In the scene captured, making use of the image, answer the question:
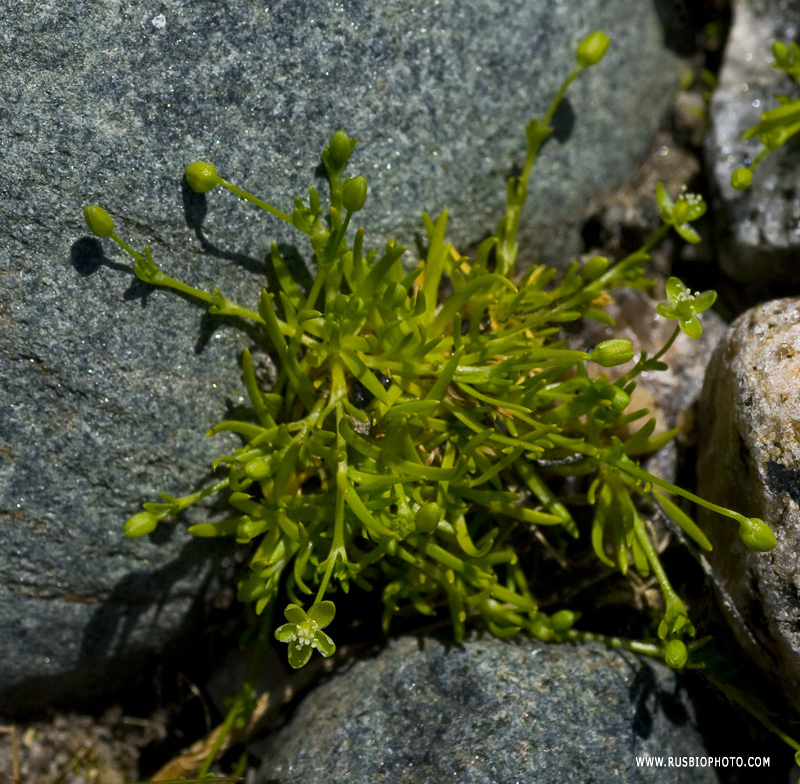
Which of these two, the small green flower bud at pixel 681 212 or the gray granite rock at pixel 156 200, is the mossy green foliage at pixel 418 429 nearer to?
the small green flower bud at pixel 681 212

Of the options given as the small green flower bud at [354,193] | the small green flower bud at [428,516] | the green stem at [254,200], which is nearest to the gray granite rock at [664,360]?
the small green flower bud at [428,516]

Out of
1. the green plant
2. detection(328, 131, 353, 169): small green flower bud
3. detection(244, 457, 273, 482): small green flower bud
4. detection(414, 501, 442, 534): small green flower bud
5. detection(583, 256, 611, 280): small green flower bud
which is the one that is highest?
the green plant

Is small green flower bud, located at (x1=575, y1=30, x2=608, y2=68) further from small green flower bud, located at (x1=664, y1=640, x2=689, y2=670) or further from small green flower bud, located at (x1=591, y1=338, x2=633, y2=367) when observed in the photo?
small green flower bud, located at (x1=664, y1=640, x2=689, y2=670)

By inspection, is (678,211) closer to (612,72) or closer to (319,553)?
(612,72)

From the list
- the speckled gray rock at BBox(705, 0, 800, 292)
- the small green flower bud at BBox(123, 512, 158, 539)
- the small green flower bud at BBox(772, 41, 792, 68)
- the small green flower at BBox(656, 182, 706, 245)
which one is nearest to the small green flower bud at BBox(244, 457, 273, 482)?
the small green flower bud at BBox(123, 512, 158, 539)

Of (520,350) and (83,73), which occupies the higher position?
(83,73)

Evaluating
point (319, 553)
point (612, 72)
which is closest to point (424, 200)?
point (612, 72)

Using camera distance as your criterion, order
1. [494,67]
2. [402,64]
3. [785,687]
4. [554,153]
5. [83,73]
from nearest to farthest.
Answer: [83,73] < [785,687] < [402,64] < [494,67] < [554,153]
